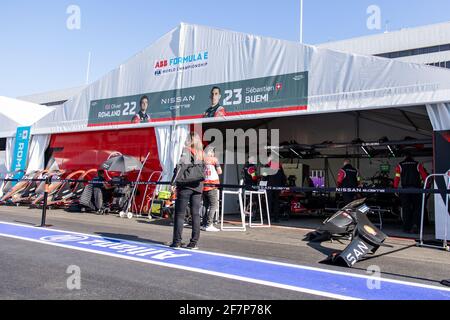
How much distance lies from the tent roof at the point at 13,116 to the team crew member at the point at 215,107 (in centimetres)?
970

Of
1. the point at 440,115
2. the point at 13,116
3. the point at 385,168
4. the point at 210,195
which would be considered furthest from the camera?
the point at 13,116

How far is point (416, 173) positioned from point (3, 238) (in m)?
8.87

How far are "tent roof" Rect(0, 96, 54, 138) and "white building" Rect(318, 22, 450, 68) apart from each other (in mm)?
33436

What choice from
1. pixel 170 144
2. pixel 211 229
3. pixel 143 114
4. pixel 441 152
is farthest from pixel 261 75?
pixel 441 152

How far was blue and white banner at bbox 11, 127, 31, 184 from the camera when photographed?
→ 16453mm

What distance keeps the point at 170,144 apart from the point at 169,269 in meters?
7.48

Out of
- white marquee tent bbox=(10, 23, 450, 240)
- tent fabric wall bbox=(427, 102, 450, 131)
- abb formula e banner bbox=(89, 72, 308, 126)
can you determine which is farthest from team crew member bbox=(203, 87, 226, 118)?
tent fabric wall bbox=(427, 102, 450, 131)

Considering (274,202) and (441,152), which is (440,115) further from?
(274,202)

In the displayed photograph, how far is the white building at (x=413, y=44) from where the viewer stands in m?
37.8

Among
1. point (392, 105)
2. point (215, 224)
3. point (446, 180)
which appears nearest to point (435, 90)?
point (392, 105)

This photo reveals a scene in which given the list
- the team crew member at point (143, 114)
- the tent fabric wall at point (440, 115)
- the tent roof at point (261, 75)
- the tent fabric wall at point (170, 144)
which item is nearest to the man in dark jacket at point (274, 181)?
the tent roof at point (261, 75)

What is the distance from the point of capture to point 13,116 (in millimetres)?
17625
